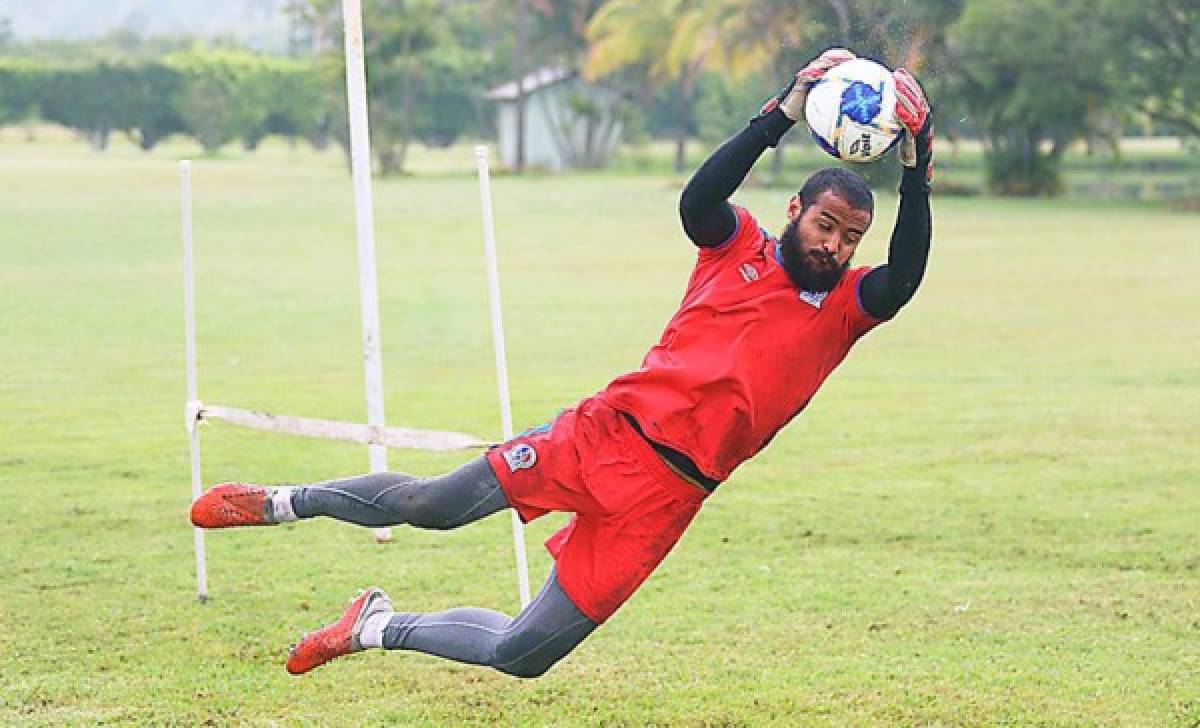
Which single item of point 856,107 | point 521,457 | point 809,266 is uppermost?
point 856,107

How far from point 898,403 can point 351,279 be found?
497 inches

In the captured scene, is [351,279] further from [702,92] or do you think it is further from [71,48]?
[71,48]

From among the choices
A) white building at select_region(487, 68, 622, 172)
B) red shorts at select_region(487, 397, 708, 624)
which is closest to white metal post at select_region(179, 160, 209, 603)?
red shorts at select_region(487, 397, 708, 624)

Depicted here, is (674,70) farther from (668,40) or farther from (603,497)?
(603,497)

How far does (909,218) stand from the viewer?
5945 millimetres

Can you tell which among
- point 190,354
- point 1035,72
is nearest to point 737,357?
point 190,354

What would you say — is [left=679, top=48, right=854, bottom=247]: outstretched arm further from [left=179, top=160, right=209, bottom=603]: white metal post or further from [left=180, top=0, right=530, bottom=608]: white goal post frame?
[left=179, top=160, right=209, bottom=603]: white metal post

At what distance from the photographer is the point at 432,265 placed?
2872 cm

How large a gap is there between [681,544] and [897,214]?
491 centimetres

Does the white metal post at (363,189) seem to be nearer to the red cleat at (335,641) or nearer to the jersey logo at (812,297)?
the red cleat at (335,641)

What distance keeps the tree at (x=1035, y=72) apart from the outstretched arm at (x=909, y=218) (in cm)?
4024

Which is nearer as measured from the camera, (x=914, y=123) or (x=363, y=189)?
(x=914, y=123)

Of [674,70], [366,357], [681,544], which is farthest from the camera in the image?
[674,70]

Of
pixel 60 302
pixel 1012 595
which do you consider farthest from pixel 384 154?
pixel 1012 595
